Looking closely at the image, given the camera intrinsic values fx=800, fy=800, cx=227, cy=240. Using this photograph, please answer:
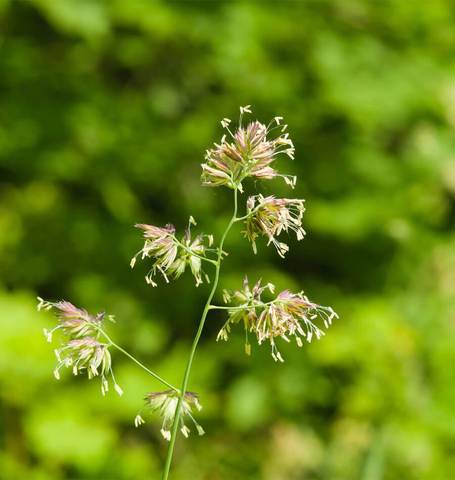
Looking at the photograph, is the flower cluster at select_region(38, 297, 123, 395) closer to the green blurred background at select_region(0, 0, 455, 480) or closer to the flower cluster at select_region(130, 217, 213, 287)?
the flower cluster at select_region(130, 217, 213, 287)

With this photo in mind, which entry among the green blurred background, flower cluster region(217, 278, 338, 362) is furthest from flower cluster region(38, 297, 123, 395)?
the green blurred background

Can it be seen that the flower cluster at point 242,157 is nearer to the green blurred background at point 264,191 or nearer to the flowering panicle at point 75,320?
the flowering panicle at point 75,320

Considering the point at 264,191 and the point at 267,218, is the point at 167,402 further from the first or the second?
the point at 264,191

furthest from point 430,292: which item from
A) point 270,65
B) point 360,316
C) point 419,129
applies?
point 270,65

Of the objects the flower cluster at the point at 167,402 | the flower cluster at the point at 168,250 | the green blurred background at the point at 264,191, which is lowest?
the flower cluster at the point at 167,402

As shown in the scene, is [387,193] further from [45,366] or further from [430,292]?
[45,366]

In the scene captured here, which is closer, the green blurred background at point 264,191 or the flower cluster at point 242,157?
the flower cluster at point 242,157

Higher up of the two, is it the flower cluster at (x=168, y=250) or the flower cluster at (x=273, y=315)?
the flower cluster at (x=168, y=250)

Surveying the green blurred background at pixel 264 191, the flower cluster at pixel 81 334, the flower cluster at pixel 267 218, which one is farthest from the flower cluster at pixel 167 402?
the green blurred background at pixel 264 191
